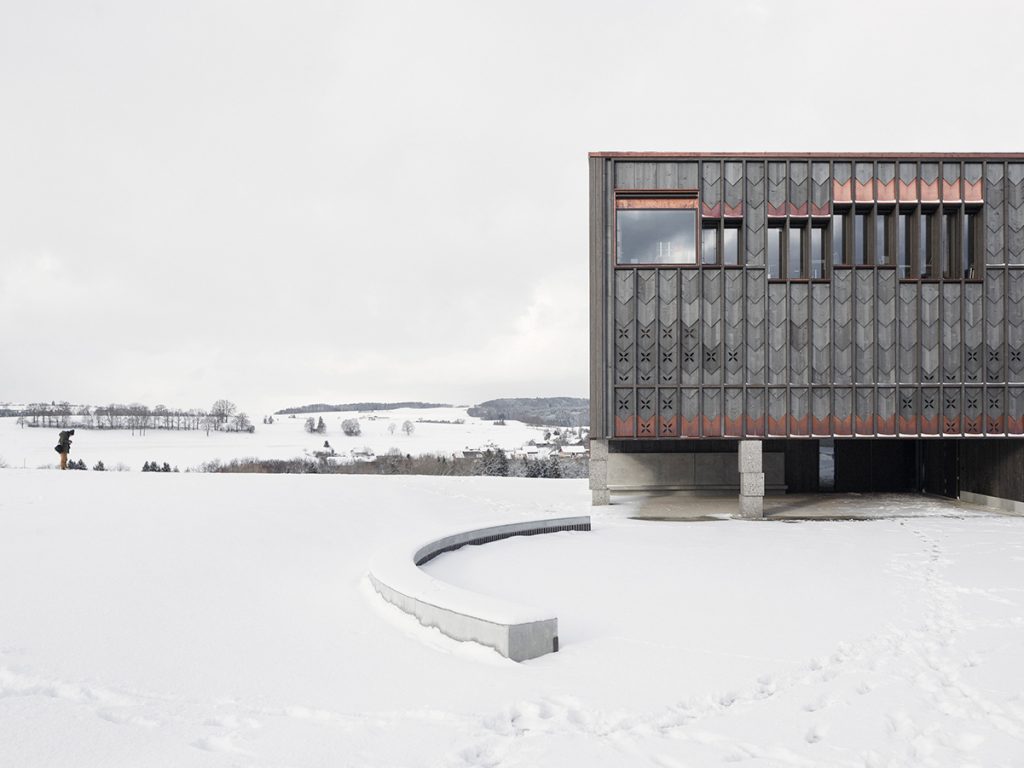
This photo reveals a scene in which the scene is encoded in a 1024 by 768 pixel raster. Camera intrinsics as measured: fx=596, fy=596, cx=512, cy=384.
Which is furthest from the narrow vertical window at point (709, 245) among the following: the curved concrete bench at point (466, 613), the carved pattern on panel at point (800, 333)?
the curved concrete bench at point (466, 613)

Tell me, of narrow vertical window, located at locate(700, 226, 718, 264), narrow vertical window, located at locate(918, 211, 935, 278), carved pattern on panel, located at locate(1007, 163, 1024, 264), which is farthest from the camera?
narrow vertical window, located at locate(700, 226, 718, 264)

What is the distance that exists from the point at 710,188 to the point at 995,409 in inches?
469

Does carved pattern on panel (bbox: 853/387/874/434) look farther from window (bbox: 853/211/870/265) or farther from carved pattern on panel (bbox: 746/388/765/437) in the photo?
window (bbox: 853/211/870/265)

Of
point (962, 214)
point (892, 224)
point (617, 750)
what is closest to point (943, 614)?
point (617, 750)

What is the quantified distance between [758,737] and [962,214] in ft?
71.0

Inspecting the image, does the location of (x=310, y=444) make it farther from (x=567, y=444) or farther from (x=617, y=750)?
(x=617, y=750)

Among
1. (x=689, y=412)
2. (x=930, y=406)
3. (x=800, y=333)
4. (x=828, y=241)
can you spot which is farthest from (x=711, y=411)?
(x=930, y=406)

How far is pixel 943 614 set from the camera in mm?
9008

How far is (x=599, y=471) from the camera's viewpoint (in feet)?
70.1

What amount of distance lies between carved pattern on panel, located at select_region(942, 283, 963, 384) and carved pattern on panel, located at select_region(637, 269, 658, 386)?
31.4ft

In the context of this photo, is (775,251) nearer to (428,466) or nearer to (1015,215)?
(1015,215)

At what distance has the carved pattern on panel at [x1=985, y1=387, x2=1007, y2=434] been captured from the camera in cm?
1969

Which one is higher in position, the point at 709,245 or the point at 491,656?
the point at 709,245

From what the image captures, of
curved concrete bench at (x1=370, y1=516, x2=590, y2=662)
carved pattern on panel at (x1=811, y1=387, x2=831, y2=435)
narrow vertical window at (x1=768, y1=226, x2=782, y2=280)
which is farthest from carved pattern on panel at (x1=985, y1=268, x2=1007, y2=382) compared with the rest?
curved concrete bench at (x1=370, y1=516, x2=590, y2=662)
